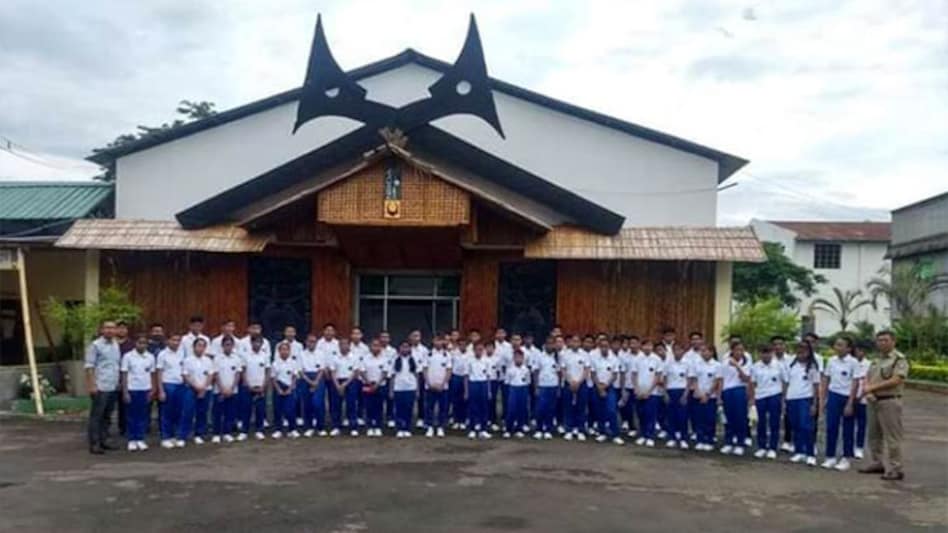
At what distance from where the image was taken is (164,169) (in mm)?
16781

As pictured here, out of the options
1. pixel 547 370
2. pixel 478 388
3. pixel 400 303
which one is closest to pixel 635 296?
pixel 547 370

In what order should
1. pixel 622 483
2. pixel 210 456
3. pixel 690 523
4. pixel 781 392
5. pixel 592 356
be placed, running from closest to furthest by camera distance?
1. pixel 690 523
2. pixel 622 483
3. pixel 210 456
4. pixel 781 392
5. pixel 592 356

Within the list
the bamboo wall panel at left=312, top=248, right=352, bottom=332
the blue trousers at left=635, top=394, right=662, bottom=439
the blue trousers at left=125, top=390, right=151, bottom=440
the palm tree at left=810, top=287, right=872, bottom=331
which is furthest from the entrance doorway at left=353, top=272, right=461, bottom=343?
the palm tree at left=810, top=287, right=872, bottom=331

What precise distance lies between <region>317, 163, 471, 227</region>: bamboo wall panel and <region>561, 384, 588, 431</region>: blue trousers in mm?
2990

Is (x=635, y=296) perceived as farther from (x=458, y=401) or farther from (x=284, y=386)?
(x=284, y=386)

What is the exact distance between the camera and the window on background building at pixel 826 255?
43344 millimetres

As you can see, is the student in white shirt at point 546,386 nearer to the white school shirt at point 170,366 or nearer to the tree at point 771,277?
the white school shirt at point 170,366

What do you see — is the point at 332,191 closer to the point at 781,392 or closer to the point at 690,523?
the point at 781,392

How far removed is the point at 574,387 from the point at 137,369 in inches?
218

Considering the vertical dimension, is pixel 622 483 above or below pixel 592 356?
below

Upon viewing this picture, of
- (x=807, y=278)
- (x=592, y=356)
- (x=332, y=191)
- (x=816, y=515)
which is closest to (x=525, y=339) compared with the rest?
(x=592, y=356)

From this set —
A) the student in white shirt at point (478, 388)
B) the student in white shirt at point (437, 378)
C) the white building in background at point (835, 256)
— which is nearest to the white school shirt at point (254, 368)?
the student in white shirt at point (437, 378)

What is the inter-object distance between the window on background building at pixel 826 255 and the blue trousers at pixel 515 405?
34814 millimetres

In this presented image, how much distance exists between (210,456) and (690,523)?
5.57 metres
